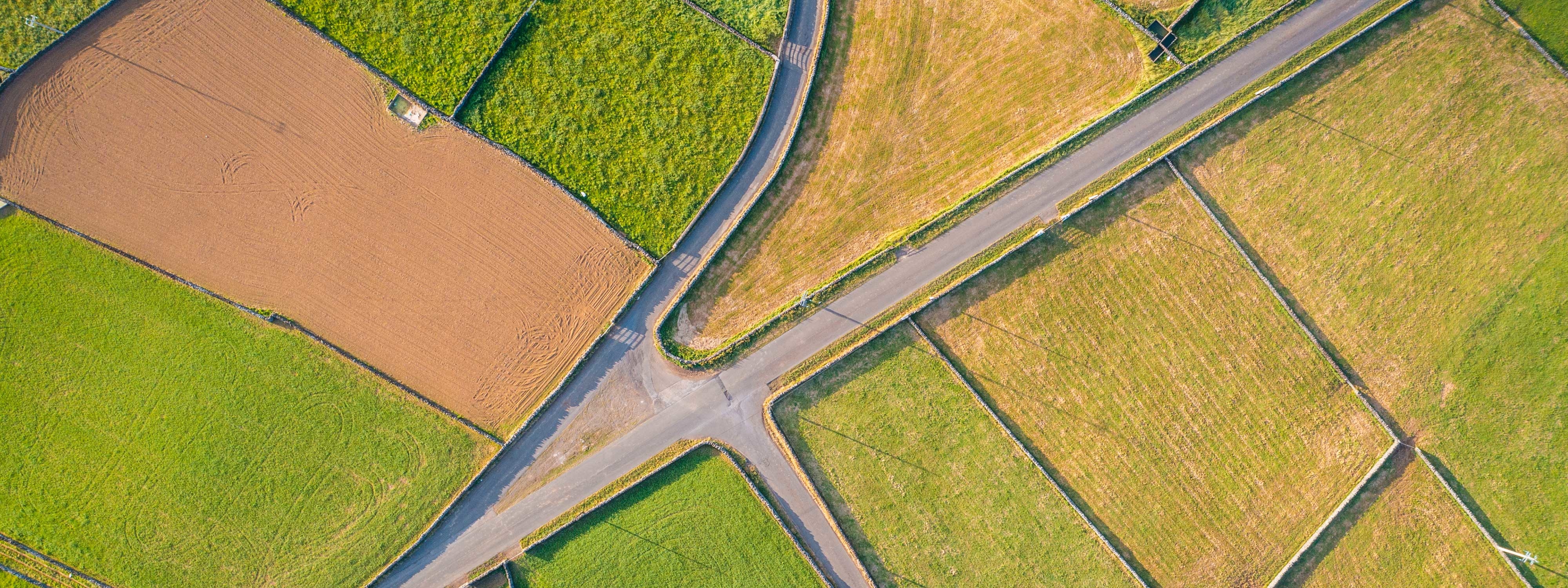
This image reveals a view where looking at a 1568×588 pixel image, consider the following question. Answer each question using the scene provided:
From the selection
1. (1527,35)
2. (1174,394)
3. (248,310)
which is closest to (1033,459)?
(1174,394)

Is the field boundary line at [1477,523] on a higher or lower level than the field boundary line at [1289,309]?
lower

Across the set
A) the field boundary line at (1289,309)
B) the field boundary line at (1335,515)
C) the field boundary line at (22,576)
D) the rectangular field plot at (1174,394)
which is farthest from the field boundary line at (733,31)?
the field boundary line at (22,576)

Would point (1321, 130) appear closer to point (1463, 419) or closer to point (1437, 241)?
point (1437, 241)

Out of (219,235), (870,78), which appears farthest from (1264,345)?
(219,235)

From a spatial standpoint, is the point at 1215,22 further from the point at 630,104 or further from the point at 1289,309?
the point at 630,104

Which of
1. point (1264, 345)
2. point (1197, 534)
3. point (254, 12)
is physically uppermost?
point (254, 12)

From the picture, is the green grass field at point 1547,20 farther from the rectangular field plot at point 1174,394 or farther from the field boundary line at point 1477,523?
the field boundary line at point 1477,523
